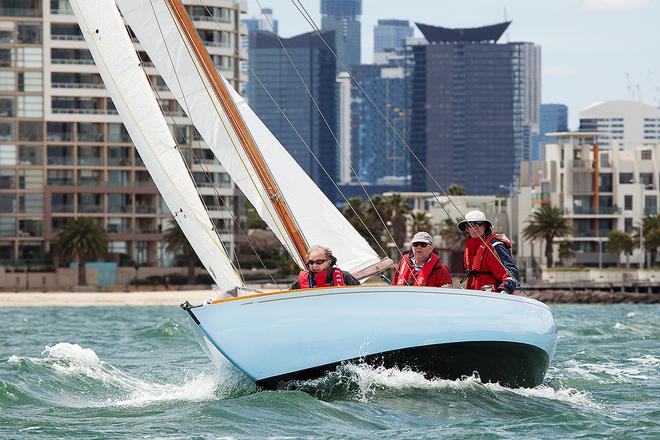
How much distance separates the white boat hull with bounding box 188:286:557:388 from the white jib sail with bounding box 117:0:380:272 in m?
2.56

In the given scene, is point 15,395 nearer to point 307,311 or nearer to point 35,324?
point 307,311

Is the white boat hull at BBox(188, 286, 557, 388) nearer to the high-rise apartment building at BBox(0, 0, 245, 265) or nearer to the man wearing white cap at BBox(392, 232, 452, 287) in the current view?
the man wearing white cap at BBox(392, 232, 452, 287)

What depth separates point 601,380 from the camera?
26.0m

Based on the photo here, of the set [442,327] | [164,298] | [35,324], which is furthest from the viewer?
[164,298]

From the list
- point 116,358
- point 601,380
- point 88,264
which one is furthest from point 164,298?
point 601,380

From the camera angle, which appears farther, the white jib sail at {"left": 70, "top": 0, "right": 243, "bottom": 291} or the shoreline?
the shoreline

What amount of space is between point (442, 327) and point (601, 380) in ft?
23.5

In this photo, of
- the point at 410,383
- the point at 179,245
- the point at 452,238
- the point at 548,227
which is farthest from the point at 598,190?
the point at 410,383

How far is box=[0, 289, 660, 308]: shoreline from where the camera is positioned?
296 ft

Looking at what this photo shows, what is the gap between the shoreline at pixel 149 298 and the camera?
296 feet

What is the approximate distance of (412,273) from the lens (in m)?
21.0

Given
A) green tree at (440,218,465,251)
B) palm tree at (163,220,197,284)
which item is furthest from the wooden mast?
green tree at (440,218,465,251)

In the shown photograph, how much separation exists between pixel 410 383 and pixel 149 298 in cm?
7485

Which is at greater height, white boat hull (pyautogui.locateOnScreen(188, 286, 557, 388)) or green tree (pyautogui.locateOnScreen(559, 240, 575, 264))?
white boat hull (pyautogui.locateOnScreen(188, 286, 557, 388))
